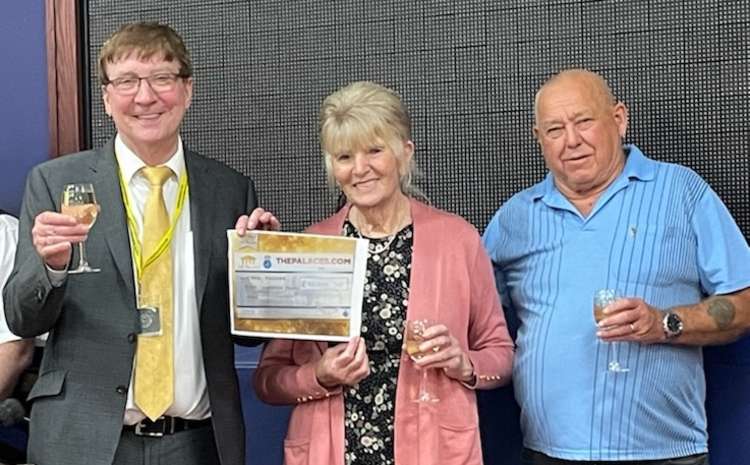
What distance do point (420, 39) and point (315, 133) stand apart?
16.8 inches

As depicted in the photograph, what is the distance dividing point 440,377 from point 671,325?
1.74ft

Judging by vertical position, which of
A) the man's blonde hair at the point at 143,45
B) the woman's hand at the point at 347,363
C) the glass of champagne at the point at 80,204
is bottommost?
the woman's hand at the point at 347,363

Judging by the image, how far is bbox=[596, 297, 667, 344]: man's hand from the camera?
2252mm

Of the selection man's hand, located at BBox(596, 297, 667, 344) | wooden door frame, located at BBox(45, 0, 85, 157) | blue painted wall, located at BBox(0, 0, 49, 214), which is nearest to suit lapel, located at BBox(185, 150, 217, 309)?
man's hand, located at BBox(596, 297, 667, 344)

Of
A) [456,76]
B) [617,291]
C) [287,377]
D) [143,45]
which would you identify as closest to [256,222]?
[287,377]

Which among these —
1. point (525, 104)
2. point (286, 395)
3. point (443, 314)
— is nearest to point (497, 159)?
point (525, 104)

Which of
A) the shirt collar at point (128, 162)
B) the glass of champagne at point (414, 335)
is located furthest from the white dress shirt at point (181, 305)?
the glass of champagne at point (414, 335)

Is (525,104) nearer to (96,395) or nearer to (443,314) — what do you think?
(443,314)

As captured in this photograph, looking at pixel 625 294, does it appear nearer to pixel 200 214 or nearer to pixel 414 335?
pixel 414 335

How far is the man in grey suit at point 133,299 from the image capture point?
88.4 inches

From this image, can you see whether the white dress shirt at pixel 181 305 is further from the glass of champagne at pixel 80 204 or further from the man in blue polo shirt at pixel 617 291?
the man in blue polo shirt at pixel 617 291

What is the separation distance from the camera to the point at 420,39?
10.1 ft

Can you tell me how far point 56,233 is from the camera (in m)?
2.06

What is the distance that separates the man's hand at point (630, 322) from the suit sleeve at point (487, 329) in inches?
10.0
